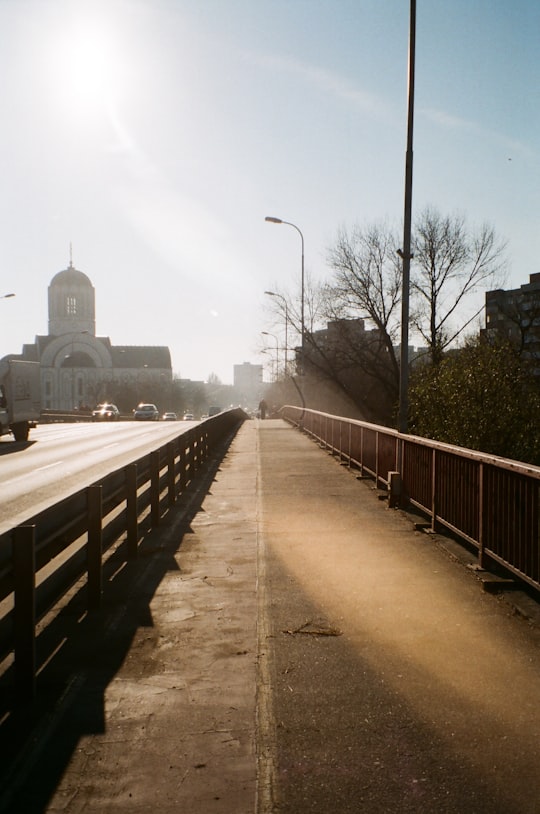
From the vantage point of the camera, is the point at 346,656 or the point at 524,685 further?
the point at 346,656

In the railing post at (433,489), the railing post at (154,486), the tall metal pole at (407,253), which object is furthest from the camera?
the tall metal pole at (407,253)

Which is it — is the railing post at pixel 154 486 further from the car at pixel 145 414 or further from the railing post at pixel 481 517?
the car at pixel 145 414

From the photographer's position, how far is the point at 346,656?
5.27 metres

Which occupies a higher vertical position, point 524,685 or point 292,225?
point 292,225

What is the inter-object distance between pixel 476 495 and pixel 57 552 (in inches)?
162

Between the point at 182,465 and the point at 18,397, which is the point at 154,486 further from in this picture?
the point at 18,397

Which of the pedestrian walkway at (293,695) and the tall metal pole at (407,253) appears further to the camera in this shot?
the tall metal pole at (407,253)

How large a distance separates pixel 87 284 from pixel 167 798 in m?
160

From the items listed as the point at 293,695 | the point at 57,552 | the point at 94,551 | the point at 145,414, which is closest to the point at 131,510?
the point at 94,551

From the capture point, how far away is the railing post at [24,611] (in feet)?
14.9

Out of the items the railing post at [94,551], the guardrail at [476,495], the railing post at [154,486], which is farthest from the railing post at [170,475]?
the railing post at [94,551]

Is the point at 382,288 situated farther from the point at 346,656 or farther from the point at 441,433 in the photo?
the point at 346,656

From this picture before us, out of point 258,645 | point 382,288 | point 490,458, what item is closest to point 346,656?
point 258,645

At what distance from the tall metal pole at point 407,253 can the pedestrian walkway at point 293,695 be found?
228 inches
